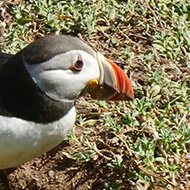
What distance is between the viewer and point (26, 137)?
315 cm

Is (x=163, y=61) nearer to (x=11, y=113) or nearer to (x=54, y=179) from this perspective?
(x=54, y=179)

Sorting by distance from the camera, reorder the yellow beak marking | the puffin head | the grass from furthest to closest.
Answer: the grass, the yellow beak marking, the puffin head

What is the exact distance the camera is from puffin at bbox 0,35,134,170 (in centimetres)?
308

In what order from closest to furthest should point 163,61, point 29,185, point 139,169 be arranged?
point 139,169, point 29,185, point 163,61

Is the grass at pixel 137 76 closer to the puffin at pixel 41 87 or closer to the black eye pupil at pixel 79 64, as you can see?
the puffin at pixel 41 87

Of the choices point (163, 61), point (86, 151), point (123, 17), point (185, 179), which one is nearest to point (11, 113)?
point (86, 151)

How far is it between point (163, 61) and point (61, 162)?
121 centimetres

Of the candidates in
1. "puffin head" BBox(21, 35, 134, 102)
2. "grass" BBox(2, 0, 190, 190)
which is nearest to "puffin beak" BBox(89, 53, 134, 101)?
"puffin head" BBox(21, 35, 134, 102)

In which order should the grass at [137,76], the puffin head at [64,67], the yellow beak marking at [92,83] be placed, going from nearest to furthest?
the puffin head at [64,67] → the yellow beak marking at [92,83] → the grass at [137,76]

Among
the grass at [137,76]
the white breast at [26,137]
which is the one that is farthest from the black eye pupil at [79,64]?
the grass at [137,76]

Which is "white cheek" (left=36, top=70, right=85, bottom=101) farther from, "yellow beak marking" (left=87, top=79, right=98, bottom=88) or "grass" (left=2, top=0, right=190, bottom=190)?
"grass" (left=2, top=0, right=190, bottom=190)

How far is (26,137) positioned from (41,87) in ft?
0.96

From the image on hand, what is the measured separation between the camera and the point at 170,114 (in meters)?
4.09

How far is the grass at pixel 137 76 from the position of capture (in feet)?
12.2
